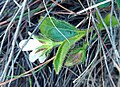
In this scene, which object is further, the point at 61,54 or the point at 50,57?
the point at 50,57

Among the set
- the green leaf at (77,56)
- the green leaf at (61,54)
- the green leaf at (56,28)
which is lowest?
the green leaf at (77,56)

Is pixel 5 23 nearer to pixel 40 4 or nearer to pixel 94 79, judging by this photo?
pixel 40 4

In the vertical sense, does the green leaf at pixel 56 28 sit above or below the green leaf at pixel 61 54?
above

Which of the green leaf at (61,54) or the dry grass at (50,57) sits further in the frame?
the dry grass at (50,57)
